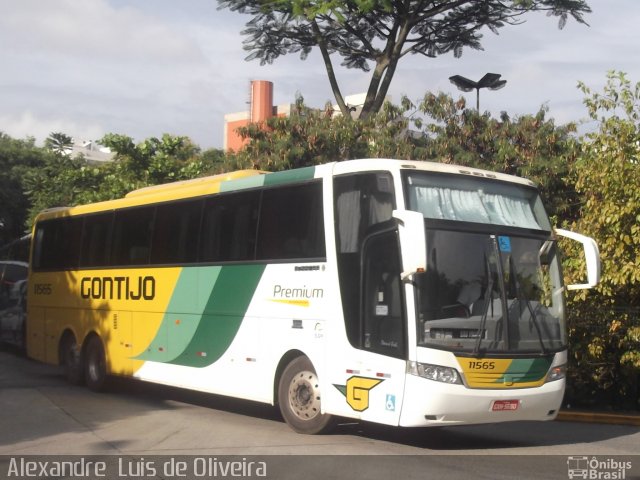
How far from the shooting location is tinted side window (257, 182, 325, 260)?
11672 millimetres

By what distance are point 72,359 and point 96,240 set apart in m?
2.51

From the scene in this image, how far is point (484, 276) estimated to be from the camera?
415 inches

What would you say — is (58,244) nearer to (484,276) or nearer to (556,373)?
(484,276)

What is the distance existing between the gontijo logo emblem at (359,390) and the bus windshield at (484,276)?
0.87 metres

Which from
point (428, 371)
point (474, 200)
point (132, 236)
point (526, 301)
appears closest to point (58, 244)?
point (132, 236)

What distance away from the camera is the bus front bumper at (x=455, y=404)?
10.1m

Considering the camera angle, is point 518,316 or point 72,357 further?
point 72,357

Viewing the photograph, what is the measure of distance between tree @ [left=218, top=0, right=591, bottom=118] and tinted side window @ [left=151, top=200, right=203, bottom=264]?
1140 centimetres

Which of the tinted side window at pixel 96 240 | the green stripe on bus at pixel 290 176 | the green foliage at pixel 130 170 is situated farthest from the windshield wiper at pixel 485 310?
the green foliage at pixel 130 170

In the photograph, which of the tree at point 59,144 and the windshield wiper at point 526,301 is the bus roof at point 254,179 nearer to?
the windshield wiper at point 526,301

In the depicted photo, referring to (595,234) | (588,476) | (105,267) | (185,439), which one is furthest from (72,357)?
(588,476)

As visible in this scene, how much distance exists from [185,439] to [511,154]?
13492 millimetres

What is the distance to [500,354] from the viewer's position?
409 inches

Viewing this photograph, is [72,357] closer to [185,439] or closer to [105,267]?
[105,267]
